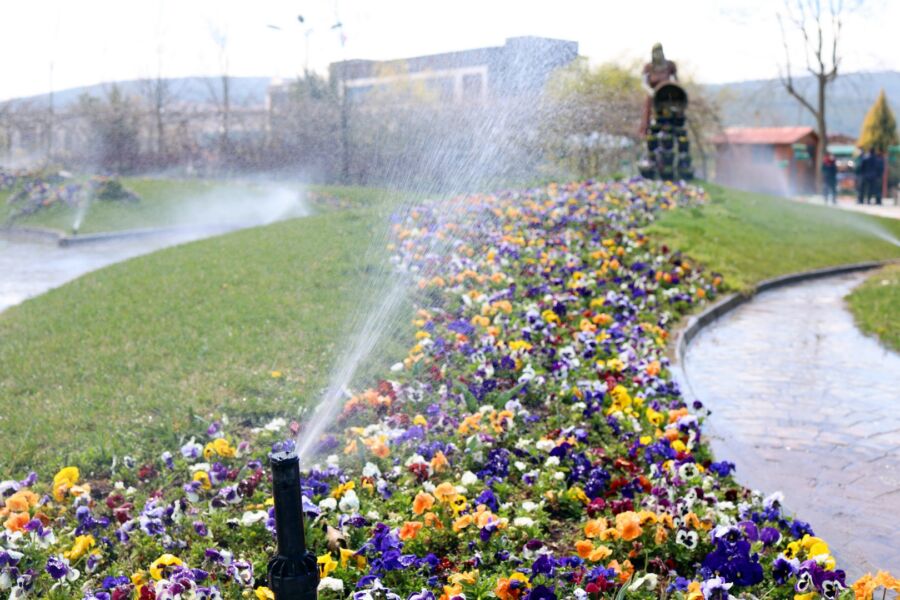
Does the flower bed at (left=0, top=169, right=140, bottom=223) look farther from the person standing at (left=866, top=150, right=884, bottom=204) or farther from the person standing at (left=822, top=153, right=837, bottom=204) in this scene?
the person standing at (left=866, top=150, right=884, bottom=204)

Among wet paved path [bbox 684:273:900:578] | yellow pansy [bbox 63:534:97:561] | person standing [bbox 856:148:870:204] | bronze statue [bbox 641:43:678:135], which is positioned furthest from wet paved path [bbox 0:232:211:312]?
person standing [bbox 856:148:870:204]

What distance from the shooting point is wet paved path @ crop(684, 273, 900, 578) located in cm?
411

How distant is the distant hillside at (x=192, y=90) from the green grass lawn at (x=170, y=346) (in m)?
21.7

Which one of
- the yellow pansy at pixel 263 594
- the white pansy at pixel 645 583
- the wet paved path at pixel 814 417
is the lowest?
the wet paved path at pixel 814 417

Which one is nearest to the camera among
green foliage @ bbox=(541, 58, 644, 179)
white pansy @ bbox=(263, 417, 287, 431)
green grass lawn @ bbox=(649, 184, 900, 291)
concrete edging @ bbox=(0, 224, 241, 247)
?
white pansy @ bbox=(263, 417, 287, 431)

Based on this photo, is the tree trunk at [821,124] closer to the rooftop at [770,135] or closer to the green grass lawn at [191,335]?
the rooftop at [770,135]

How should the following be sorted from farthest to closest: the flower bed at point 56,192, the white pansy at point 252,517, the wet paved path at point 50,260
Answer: the flower bed at point 56,192
the wet paved path at point 50,260
the white pansy at point 252,517

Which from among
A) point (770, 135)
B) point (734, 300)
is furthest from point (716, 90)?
point (734, 300)

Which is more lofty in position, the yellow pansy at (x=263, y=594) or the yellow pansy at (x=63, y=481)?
the yellow pansy at (x=63, y=481)

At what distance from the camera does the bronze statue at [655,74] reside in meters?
17.5

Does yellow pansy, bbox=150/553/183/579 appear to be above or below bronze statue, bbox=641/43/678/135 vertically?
below

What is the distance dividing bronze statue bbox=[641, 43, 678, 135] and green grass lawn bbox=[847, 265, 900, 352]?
728 centimetres

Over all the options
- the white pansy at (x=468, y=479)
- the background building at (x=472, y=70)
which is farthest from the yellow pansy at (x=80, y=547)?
the background building at (x=472, y=70)

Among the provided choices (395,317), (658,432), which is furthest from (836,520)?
(395,317)
